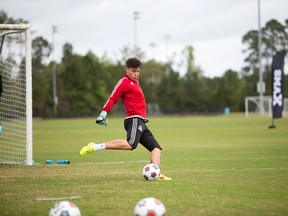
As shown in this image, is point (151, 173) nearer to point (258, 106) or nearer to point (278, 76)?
point (278, 76)

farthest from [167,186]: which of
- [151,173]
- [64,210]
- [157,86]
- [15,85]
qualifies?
[157,86]

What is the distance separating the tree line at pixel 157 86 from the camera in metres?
75.9

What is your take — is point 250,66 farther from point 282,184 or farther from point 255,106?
point 282,184

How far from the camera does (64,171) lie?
1240 centimetres

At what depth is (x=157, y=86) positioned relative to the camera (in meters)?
85.9

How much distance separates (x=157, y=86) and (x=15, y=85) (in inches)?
2727

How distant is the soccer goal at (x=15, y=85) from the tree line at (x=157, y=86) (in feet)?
181

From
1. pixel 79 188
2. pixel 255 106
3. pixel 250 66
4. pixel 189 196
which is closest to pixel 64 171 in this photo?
pixel 79 188

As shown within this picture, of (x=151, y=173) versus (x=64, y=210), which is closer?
(x=64, y=210)

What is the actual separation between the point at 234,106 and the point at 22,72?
64860 mm

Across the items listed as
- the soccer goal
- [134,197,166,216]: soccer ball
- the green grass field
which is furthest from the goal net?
[134,197,166,216]: soccer ball

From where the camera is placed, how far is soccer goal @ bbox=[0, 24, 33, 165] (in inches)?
553

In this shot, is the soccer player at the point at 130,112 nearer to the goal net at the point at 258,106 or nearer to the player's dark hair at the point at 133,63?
the player's dark hair at the point at 133,63

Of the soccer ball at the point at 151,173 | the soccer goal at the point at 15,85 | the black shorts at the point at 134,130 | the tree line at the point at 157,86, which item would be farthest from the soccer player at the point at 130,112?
the tree line at the point at 157,86
